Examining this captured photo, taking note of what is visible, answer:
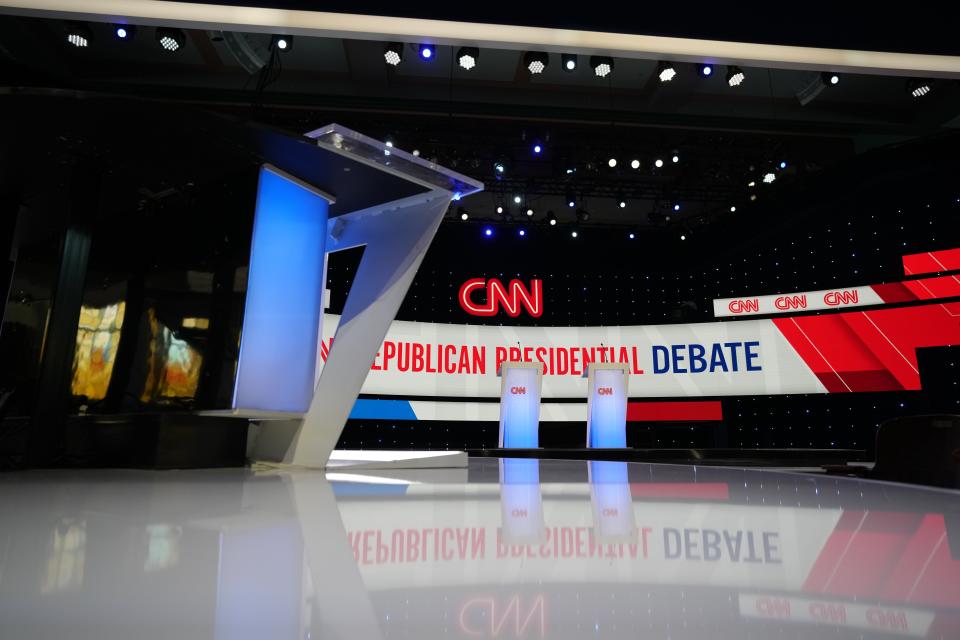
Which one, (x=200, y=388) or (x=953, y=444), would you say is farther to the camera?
(x=200, y=388)

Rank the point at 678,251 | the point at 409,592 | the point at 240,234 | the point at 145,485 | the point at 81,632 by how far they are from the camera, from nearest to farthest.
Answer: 1. the point at 81,632
2. the point at 409,592
3. the point at 145,485
4. the point at 240,234
5. the point at 678,251

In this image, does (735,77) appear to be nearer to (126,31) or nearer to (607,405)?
(607,405)

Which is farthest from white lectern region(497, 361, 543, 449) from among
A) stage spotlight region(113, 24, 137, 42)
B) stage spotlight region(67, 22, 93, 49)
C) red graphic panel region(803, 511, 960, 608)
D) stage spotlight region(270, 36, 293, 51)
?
red graphic panel region(803, 511, 960, 608)

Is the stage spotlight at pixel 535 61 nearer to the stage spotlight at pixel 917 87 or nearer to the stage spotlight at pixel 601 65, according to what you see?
the stage spotlight at pixel 601 65

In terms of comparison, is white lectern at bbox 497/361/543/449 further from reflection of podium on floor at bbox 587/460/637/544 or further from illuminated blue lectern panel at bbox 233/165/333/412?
reflection of podium on floor at bbox 587/460/637/544

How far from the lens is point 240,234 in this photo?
2664mm

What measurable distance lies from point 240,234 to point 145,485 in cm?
122

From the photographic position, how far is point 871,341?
10.3m

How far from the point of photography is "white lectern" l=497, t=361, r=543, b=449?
882cm

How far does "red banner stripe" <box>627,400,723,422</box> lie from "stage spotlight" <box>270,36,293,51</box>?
8.93 metres

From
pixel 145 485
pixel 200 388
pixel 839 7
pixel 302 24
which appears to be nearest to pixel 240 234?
pixel 200 388

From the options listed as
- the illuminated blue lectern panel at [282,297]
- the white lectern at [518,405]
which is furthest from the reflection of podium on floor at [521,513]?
the white lectern at [518,405]

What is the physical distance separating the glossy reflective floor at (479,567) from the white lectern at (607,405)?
288 inches

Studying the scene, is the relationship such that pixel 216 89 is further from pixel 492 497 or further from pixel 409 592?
pixel 409 592
